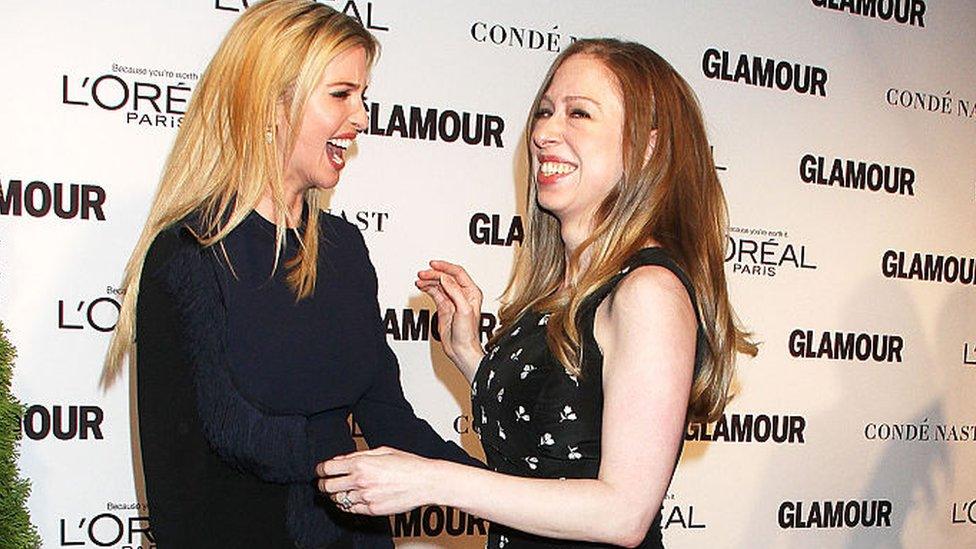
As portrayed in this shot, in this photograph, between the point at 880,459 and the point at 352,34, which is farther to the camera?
the point at 880,459

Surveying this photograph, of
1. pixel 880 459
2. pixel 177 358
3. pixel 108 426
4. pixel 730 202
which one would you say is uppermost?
pixel 730 202

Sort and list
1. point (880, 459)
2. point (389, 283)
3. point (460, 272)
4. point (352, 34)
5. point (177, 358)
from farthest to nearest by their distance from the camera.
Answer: point (880, 459)
point (389, 283)
point (460, 272)
point (352, 34)
point (177, 358)

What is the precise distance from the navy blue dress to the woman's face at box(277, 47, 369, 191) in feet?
0.42

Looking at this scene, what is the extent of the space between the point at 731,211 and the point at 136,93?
1.86 m

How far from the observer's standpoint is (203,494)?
154cm

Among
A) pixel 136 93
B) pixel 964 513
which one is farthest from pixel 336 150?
pixel 964 513

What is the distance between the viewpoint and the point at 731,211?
3273 mm

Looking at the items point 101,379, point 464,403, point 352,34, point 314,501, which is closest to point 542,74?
point 464,403

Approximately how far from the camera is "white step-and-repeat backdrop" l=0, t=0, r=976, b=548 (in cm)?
242

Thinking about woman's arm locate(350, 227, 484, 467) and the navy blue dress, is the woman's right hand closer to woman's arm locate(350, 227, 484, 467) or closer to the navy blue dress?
woman's arm locate(350, 227, 484, 467)

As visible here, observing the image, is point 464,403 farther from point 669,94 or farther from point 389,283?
point 669,94

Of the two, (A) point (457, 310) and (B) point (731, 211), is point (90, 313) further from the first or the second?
(B) point (731, 211)

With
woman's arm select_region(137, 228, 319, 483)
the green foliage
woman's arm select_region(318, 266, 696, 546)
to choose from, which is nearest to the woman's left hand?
woman's arm select_region(318, 266, 696, 546)

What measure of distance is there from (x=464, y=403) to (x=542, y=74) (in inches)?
38.8
